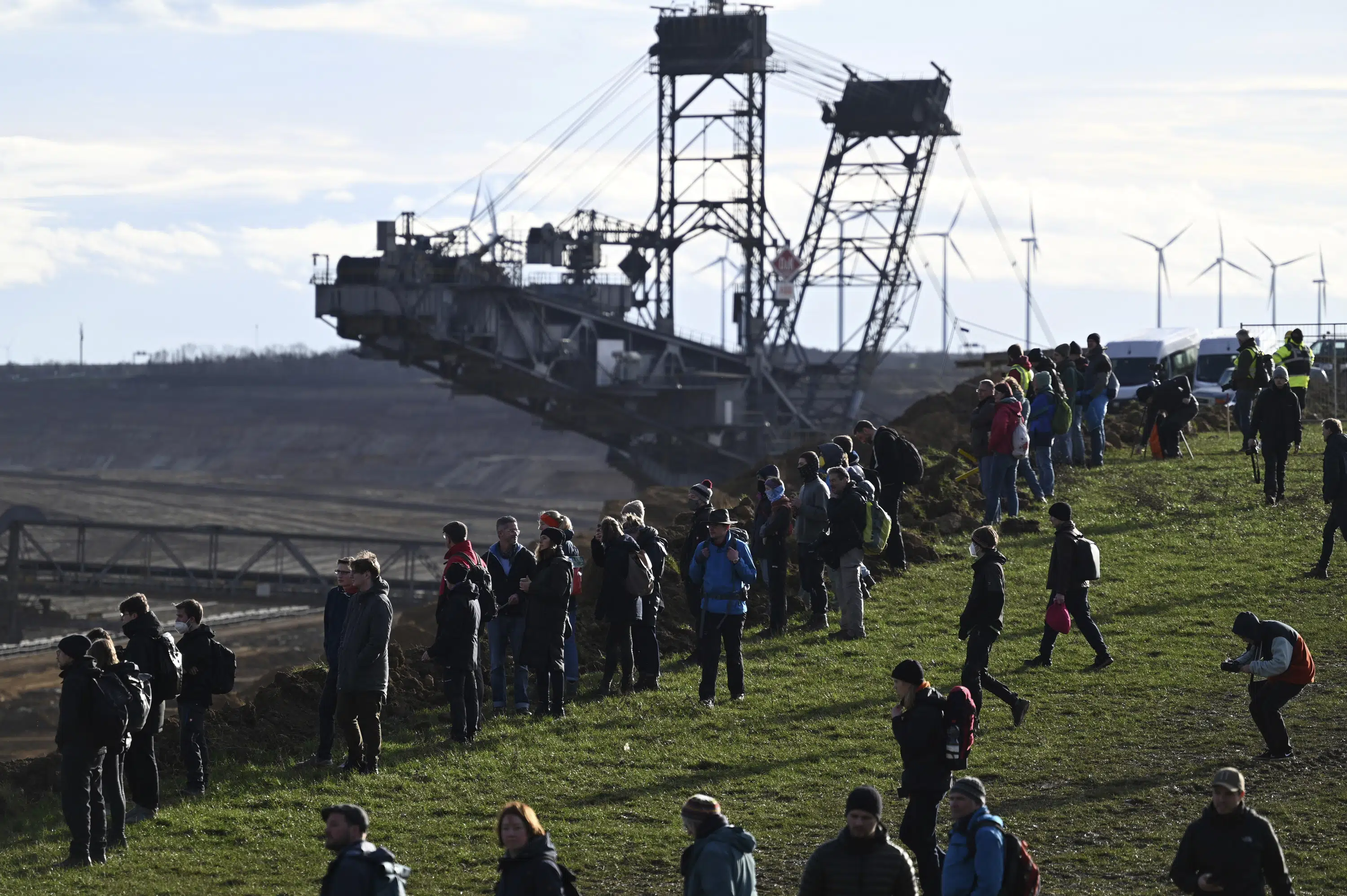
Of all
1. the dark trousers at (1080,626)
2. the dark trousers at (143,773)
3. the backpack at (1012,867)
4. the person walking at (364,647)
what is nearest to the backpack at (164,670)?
the dark trousers at (143,773)

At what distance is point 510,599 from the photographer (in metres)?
17.6

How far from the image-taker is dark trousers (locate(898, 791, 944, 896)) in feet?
38.4

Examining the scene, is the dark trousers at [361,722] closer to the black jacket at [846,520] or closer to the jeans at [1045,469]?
the black jacket at [846,520]

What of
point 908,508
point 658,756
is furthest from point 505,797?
point 908,508

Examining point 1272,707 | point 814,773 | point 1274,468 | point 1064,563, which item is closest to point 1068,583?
point 1064,563

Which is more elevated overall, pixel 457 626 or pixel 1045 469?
pixel 1045 469

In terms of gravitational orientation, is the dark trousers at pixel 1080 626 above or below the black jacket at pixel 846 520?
below

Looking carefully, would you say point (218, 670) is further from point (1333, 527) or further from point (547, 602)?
point (1333, 527)

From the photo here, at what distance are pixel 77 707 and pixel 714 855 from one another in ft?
Answer: 21.0

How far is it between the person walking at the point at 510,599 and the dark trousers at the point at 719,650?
1893 millimetres

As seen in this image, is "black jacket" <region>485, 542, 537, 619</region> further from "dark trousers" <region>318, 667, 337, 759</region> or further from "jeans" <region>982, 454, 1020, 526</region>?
"jeans" <region>982, 454, 1020, 526</region>

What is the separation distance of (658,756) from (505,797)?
179 centimetres

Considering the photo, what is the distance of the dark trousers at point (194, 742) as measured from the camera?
15.9 meters

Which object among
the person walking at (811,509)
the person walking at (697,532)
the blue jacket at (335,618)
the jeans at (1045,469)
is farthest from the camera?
the jeans at (1045,469)
